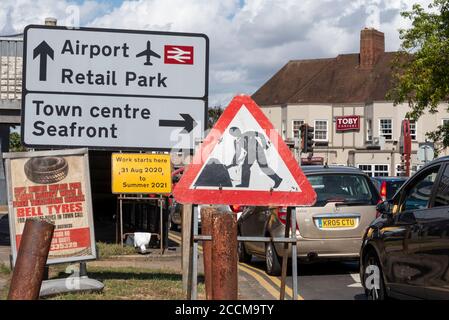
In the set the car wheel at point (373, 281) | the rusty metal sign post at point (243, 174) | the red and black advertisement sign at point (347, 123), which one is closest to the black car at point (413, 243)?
the car wheel at point (373, 281)

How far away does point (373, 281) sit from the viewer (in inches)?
346

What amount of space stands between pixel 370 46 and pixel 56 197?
5878 centimetres

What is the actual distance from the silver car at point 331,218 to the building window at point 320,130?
2054 inches

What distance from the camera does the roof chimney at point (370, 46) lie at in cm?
6475

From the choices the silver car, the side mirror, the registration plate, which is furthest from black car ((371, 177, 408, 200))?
the side mirror

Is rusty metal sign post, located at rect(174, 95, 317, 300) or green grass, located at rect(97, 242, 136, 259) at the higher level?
rusty metal sign post, located at rect(174, 95, 317, 300)

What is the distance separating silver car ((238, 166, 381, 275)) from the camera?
Result: 1212 centimetres

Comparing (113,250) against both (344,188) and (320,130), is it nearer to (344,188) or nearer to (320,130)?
(344,188)

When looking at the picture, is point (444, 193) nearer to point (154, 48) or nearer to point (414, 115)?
point (154, 48)

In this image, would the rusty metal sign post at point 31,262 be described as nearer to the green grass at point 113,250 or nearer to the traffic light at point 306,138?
the green grass at point 113,250

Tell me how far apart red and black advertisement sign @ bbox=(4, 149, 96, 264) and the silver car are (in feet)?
12.2

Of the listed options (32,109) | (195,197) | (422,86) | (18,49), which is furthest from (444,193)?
(422,86)

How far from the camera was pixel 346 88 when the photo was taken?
64.9m

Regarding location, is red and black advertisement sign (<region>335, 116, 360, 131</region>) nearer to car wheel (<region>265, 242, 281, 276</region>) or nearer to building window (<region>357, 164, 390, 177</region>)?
building window (<region>357, 164, 390, 177</region>)
